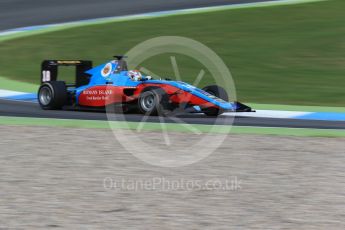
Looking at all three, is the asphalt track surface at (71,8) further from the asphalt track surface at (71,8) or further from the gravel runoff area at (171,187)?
the gravel runoff area at (171,187)

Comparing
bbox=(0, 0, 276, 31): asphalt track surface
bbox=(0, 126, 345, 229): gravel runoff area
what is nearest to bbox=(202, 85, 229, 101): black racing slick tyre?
bbox=(0, 126, 345, 229): gravel runoff area

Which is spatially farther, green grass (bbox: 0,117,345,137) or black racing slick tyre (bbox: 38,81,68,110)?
black racing slick tyre (bbox: 38,81,68,110)

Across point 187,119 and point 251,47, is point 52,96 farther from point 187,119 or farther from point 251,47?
point 251,47

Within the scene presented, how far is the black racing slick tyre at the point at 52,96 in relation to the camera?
1202 cm

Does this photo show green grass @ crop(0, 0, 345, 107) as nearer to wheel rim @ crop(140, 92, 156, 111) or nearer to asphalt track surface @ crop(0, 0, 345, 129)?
asphalt track surface @ crop(0, 0, 345, 129)

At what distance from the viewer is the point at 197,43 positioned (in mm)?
19062

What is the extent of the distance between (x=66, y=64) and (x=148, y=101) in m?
2.14

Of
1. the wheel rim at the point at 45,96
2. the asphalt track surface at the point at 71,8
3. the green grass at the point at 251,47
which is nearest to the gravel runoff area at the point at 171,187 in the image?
the wheel rim at the point at 45,96

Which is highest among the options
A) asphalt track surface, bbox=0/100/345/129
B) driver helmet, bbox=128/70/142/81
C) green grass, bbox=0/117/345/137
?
driver helmet, bbox=128/70/142/81

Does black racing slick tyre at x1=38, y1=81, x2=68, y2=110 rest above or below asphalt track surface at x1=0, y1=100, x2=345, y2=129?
above

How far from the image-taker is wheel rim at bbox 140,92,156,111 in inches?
433

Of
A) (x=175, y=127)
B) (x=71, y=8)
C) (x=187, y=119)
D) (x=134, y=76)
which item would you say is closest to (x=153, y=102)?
(x=187, y=119)

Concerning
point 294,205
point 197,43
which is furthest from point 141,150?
point 197,43

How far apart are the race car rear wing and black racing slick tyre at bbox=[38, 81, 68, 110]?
0.36 m
